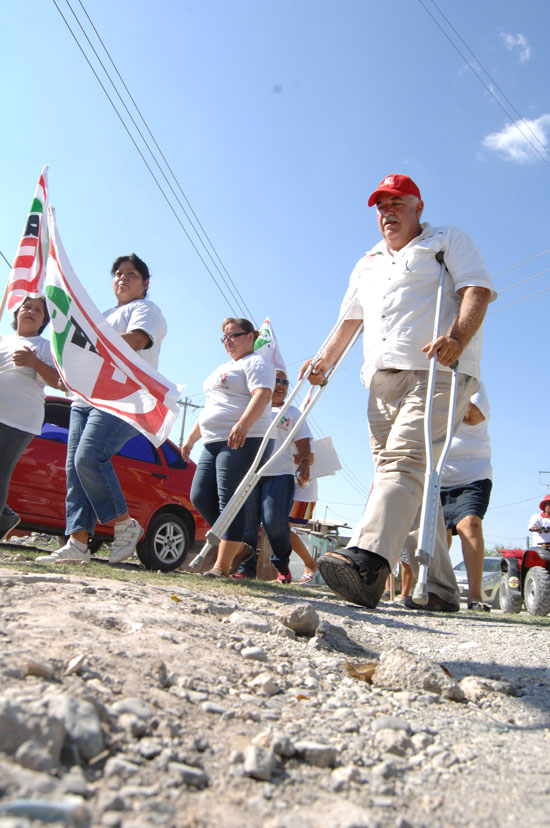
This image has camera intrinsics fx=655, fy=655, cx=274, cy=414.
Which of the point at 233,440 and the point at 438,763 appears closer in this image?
the point at 438,763

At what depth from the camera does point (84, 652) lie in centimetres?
157

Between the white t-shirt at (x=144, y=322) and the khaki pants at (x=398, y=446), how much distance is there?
Answer: 5.54 feet

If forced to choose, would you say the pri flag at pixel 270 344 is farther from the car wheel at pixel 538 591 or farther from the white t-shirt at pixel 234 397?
the car wheel at pixel 538 591

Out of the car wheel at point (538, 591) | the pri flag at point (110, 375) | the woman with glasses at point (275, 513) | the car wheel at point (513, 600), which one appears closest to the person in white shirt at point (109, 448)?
the pri flag at point (110, 375)

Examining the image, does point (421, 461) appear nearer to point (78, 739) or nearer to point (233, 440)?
point (233, 440)

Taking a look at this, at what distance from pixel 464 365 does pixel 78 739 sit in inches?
106

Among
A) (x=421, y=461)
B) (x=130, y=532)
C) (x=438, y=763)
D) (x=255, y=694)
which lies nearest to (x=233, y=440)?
(x=130, y=532)

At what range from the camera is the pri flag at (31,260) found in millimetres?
5391

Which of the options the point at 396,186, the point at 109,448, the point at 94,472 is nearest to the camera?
the point at 396,186

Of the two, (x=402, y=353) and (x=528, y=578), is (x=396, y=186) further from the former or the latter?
(x=528, y=578)

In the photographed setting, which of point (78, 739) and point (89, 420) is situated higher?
point (89, 420)

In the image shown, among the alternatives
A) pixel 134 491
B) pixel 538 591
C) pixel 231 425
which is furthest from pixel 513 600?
pixel 231 425

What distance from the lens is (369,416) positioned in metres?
3.64

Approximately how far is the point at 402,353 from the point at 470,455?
1.78m
